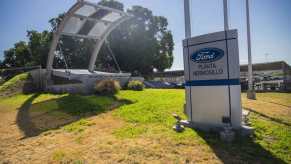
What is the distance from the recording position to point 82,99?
955 cm

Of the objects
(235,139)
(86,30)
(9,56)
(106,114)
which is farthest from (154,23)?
(9,56)

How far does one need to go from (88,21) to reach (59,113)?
8.08 meters

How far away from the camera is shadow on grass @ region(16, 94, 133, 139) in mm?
6158

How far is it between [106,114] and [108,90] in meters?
4.09

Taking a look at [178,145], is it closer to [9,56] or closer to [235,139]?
→ [235,139]

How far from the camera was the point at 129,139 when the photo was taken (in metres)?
4.69

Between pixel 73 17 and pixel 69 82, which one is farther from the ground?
pixel 73 17

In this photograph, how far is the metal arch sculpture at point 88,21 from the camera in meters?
12.1

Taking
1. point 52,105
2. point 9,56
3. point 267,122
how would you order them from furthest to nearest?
point 9,56 < point 52,105 < point 267,122

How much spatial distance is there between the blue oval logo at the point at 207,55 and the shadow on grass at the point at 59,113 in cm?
435

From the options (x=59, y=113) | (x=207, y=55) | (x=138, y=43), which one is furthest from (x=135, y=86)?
(x=138, y=43)

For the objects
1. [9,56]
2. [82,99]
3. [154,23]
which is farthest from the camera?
[9,56]

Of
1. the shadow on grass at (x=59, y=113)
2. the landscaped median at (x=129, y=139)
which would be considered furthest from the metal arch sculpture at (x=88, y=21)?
the landscaped median at (x=129, y=139)

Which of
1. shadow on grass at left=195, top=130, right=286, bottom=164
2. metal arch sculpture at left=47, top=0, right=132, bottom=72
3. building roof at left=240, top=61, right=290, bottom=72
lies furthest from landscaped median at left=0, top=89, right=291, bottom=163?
building roof at left=240, top=61, right=290, bottom=72
